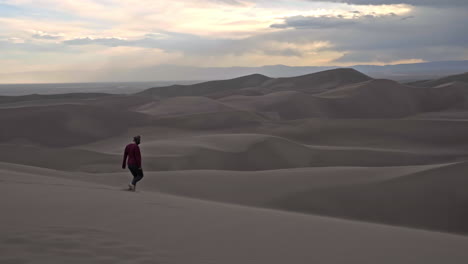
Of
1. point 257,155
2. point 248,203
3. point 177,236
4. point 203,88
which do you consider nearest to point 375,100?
point 257,155

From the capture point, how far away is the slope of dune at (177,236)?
4.65m

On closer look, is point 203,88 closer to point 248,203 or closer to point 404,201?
point 248,203

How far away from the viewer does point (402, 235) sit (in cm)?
669

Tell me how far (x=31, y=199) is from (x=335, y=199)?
7526mm

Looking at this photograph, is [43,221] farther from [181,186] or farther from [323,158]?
[323,158]

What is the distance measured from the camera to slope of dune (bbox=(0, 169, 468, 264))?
183 inches

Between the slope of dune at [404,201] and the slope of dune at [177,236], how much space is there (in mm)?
3604

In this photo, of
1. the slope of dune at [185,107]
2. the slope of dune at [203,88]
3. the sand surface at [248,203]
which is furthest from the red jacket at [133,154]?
the slope of dune at [203,88]

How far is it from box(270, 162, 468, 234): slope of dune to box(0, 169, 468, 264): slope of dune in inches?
142

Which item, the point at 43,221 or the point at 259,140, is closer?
the point at 43,221

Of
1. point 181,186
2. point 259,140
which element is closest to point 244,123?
point 259,140

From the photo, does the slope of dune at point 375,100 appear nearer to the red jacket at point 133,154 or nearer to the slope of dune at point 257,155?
the slope of dune at point 257,155

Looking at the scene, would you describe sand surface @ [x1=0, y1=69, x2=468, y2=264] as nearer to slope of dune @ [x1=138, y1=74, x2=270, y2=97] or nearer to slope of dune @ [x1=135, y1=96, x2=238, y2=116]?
slope of dune @ [x1=135, y1=96, x2=238, y2=116]

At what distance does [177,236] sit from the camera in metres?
5.49
